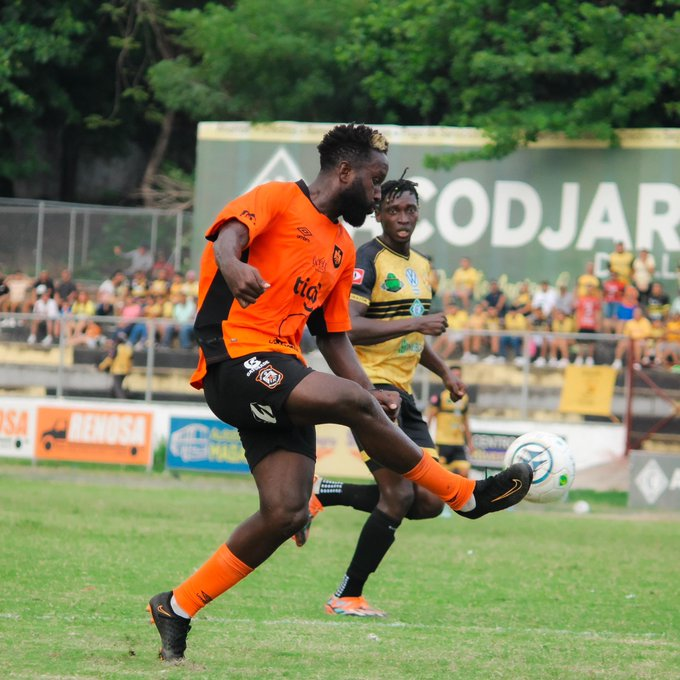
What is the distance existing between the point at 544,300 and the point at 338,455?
631 cm

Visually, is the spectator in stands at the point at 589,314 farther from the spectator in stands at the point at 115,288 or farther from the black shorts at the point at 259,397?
the black shorts at the point at 259,397

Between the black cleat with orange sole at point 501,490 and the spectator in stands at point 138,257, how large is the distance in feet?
77.9

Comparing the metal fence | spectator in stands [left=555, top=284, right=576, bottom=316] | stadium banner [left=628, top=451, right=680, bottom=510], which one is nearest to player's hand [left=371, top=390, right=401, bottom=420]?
stadium banner [left=628, top=451, right=680, bottom=510]

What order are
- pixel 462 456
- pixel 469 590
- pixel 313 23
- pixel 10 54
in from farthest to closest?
pixel 10 54, pixel 313 23, pixel 462 456, pixel 469 590

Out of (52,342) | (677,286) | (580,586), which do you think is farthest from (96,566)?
(677,286)

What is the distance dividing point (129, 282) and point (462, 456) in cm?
1201

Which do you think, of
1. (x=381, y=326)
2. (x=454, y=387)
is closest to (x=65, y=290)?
(x=454, y=387)

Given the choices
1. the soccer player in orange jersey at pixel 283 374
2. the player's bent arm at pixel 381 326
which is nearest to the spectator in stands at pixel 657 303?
the player's bent arm at pixel 381 326

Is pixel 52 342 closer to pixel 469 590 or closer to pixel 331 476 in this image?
pixel 331 476

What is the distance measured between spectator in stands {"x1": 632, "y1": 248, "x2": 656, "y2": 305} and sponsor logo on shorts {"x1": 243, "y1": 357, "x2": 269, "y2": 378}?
1805 cm

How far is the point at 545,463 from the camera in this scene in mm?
6812

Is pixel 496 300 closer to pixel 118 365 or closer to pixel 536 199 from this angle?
pixel 536 199

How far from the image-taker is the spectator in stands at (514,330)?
20234 millimetres

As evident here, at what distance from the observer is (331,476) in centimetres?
1922
